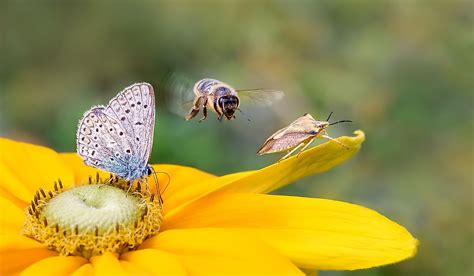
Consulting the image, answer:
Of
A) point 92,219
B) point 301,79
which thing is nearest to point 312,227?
point 92,219

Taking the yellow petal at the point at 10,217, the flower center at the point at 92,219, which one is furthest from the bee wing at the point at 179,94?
the yellow petal at the point at 10,217

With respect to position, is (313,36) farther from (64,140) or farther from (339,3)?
(64,140)

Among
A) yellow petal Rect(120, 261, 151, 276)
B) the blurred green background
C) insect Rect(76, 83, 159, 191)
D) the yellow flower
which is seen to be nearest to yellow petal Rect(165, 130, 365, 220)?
the yellow flower

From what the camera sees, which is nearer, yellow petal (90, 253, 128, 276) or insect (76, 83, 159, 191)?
yellow petal (90, 253, 128, 276)

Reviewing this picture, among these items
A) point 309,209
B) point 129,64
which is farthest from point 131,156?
point 129,64

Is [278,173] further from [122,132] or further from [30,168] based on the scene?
[30,168]

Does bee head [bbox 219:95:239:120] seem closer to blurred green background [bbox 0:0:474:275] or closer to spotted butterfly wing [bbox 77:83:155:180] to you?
spotted butterfly wing [bbox 77:83:155:180]

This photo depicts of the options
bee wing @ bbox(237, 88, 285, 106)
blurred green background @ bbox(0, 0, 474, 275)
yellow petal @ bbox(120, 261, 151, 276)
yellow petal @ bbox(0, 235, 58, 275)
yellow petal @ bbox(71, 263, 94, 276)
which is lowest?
yellow petal @ bbox(0, 235, 58, 275)
